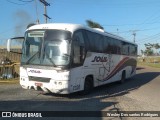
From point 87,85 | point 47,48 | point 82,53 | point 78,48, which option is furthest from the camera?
point 87,85

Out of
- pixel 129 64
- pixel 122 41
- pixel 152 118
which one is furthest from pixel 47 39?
pixel 129 64

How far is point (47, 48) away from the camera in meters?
13.2

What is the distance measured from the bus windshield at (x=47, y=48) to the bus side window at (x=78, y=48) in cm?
45

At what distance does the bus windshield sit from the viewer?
42.3ft

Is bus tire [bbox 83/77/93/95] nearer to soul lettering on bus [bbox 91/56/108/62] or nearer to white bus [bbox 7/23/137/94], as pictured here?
white bus [bbox 7/23/137/94]

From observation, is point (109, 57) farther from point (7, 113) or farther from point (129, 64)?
point (7, 113)

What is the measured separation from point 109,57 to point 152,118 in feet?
28.5

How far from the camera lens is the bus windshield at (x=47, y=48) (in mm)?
12898

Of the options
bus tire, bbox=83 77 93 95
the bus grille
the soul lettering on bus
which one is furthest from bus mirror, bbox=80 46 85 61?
the bus grille

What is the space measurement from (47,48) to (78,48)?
4.72 ft

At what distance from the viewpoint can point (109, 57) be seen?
1858 cm

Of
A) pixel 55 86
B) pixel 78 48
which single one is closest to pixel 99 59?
pixel 78 48

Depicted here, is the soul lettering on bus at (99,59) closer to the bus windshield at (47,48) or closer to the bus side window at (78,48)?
the bus side window at (78,48)

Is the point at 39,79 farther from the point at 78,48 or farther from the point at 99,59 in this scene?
the point at 99,59
